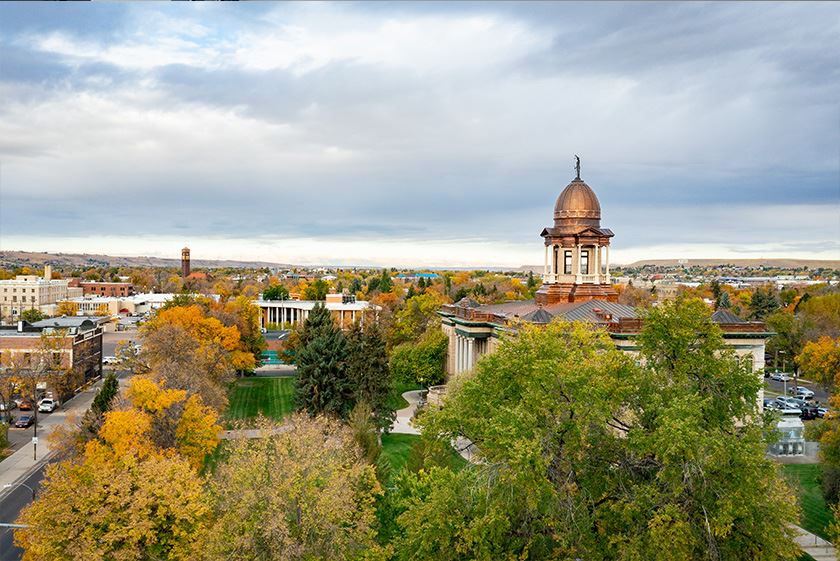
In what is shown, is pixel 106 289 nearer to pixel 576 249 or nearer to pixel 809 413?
pixel 576 249

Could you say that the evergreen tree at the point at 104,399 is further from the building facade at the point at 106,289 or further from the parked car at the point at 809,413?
the building facade at the point at 106,289

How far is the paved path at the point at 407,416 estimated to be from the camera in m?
48.4

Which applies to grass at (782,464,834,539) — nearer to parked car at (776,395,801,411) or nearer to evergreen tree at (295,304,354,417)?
parked car at (776,395,801,411)

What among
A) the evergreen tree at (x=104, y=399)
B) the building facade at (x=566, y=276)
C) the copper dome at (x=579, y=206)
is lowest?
the evergreen tree at (x=104, y=399)

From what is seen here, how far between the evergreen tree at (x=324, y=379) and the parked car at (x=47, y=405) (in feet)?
69.1

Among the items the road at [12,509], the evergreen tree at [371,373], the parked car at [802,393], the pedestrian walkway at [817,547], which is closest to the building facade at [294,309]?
the parked car at [802,393]

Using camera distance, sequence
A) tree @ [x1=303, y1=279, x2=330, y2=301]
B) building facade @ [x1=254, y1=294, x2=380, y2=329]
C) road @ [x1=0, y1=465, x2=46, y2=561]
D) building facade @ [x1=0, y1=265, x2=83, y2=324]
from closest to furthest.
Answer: road @ [x1=0, y1=465, x2=46, y2=561]
building facade @ [x1=254, y1=294, x2=380, y2=329]
building facade @ [x1=0, y1=265, x2=83, y2=324]
tree @ [x1=303, y1=279, x2=330, y2=301]

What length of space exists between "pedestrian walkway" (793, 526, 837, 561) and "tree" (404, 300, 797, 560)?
11.3 meters

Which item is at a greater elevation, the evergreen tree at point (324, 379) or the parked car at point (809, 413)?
the evergreen tree at point (324, 379)

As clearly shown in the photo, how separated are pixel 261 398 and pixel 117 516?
38241mm

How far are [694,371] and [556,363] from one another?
361 cm

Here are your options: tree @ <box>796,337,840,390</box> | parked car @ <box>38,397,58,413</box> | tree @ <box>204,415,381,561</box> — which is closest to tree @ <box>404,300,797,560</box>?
tree @ <box>204,415,381,561</box>

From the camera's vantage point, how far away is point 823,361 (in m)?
57.3

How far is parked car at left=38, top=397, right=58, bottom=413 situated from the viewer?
173 ft
